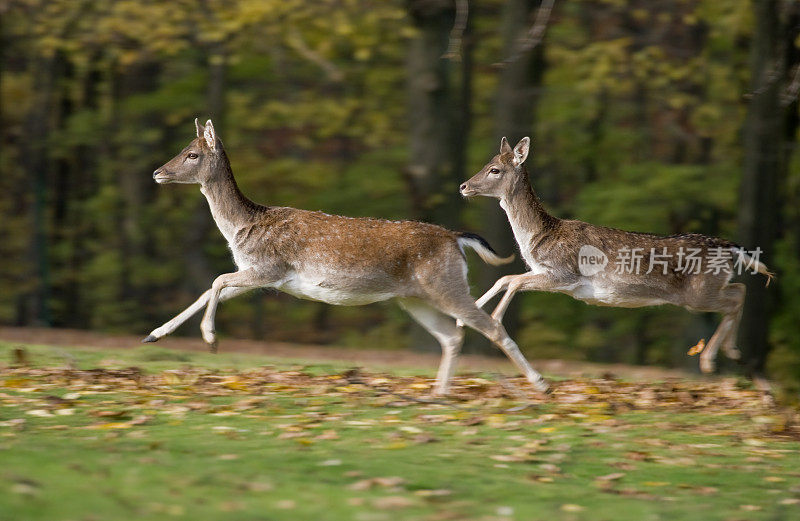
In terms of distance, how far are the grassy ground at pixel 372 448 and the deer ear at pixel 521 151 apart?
194 cm

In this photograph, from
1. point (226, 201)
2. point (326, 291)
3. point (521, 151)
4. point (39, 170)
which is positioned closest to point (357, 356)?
point (521, 151)

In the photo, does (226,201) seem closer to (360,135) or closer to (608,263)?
(608,263)

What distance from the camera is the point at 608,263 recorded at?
389 inches

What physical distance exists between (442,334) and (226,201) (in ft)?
6.81

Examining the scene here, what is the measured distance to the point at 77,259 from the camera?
21969 millimetres

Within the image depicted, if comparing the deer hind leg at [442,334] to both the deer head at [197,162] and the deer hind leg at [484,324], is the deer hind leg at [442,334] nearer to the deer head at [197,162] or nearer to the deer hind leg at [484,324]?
the deer hind leg at [484,324]

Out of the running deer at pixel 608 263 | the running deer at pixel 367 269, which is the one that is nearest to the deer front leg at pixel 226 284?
Answer: the running deer at pixel 367 269

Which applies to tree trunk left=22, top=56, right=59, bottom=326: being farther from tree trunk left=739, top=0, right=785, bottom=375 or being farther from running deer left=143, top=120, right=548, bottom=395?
tree trunk left=739, top=0, right=785, bottom=375

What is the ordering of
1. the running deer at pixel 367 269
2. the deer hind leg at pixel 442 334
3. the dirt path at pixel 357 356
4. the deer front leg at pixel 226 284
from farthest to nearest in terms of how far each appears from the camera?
the dirt path at pixel 357 356 → the deer hind leg at pixel 442 334 → the running deer at pixel 367 269 → the deer front leg at pixel 226 284

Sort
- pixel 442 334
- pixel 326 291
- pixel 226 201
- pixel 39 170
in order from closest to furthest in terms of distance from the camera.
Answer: pixel 326 291 → pixel 442 334 → pixel 226 201 → pixel 39 170

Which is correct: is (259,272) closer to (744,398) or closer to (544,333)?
(744,398)

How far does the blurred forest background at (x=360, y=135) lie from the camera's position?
1558 centimetres

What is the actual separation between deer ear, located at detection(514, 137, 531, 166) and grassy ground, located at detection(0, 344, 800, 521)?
194 cm

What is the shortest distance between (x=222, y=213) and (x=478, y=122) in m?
13.1
